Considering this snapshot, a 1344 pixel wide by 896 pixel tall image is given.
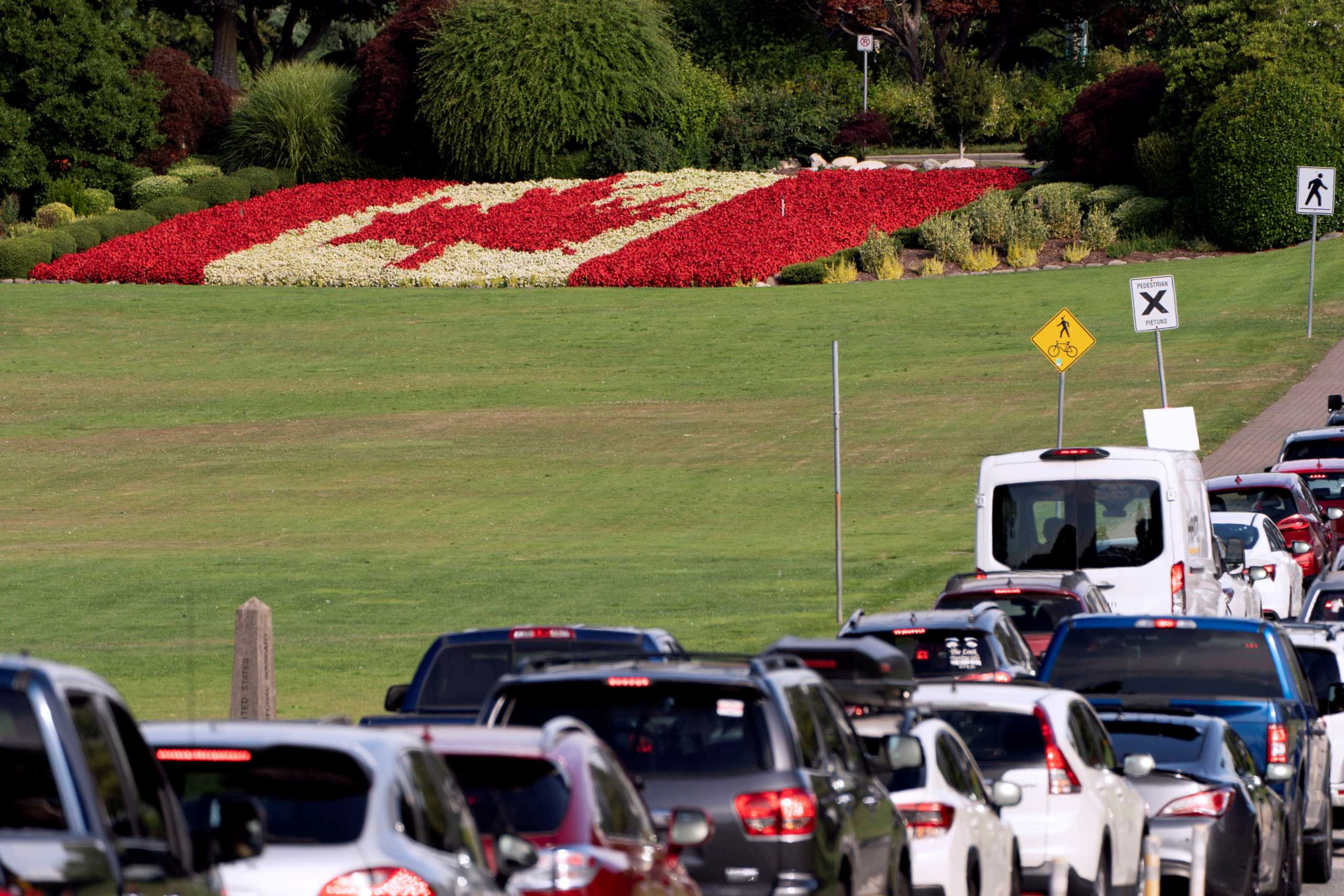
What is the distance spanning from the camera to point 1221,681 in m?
14.7

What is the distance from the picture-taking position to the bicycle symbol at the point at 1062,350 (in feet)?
94.6

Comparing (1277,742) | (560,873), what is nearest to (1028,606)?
(1277,742)

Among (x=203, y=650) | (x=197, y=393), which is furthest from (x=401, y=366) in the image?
(x=203, y=650)

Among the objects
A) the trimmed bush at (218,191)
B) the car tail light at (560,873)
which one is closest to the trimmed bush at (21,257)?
the trimmed bush at (218,191)

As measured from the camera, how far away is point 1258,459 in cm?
3522

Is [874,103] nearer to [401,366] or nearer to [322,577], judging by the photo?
[401,366]

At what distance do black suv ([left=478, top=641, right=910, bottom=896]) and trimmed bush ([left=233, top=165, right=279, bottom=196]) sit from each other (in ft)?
199

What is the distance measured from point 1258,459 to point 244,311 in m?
A: 27.3

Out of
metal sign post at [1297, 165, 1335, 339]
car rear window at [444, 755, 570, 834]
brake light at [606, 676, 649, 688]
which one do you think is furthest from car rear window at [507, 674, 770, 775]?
metal sign post at [1297, 165, 1335, 339]

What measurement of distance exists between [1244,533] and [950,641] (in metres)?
10.7

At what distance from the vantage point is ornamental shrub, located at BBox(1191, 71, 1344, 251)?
52219 mm

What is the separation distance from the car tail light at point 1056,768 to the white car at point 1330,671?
4785 millimetres

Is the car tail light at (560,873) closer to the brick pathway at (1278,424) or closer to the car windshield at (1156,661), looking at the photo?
the car windshield at (1156,661)

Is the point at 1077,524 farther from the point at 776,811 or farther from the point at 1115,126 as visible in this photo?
the point at 1115,126
